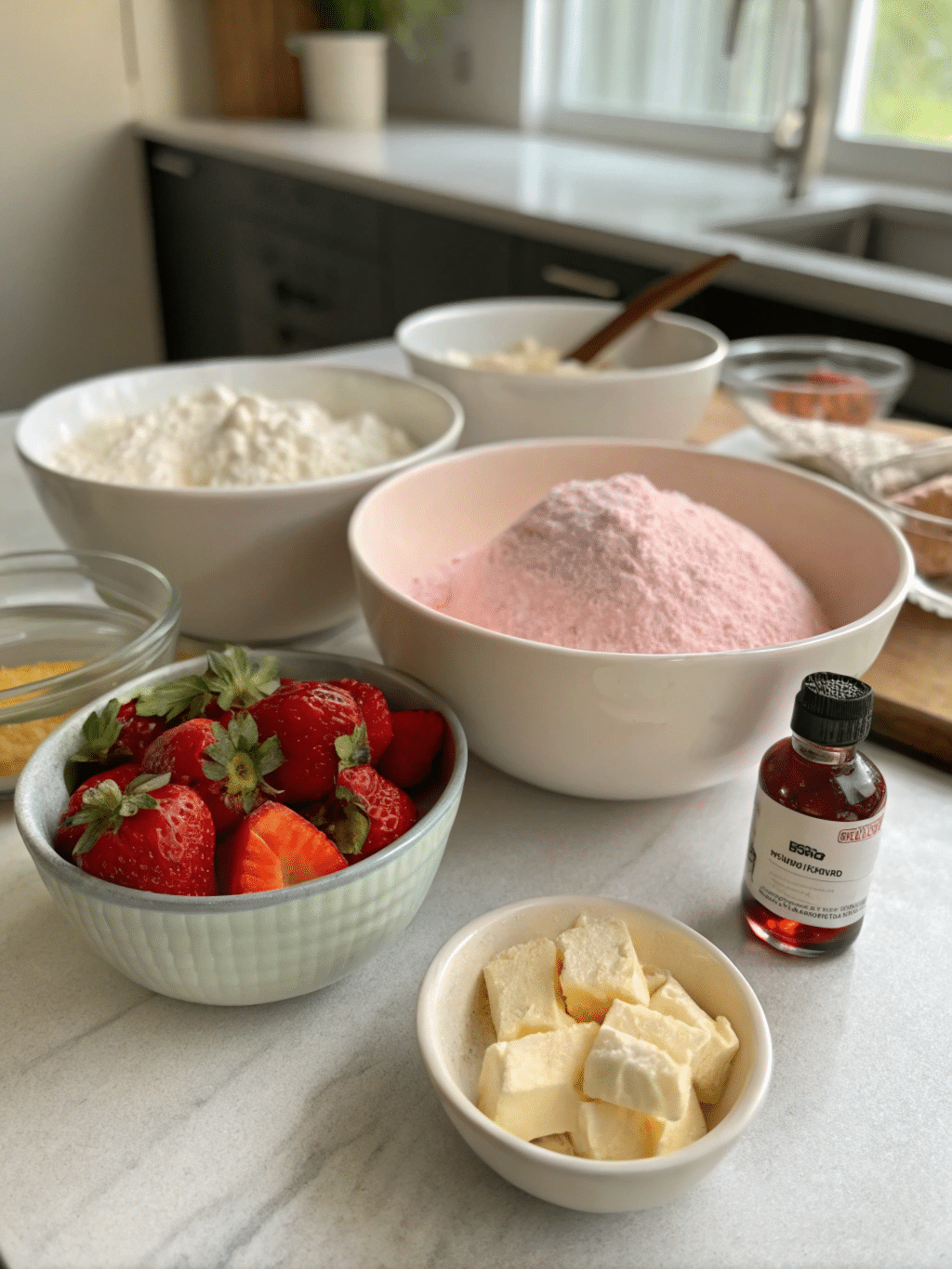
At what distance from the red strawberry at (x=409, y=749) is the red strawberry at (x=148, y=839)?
0.11 metres

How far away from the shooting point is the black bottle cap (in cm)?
49

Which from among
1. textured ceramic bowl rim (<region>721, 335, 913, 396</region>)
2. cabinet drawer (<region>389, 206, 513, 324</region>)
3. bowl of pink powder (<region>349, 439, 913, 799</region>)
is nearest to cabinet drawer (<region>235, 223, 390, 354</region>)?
cabinet drawer (<region>389, 206, 513, 324</region>)

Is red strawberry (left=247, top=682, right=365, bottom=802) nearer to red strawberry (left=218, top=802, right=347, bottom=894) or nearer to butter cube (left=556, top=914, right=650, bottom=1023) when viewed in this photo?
red strawberry (left=218, top=802, right=347, bottom=894)

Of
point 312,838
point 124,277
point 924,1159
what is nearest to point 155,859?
point 312,838

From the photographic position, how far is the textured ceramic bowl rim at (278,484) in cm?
72

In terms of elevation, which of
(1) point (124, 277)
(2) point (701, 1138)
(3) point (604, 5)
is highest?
(3) point (604, 5)

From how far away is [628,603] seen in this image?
2.05 ft

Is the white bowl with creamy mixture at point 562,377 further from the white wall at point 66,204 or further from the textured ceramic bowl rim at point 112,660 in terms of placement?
the white wall at point 66,204

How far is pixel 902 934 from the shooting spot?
57 centimetres

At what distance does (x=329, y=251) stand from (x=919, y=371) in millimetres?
1465

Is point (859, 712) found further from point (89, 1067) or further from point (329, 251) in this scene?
point (329, 251)

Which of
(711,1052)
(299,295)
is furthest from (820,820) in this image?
(299,295)

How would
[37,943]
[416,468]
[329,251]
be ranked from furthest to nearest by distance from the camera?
1. [329,251]
2. [416,468]
3. [37,943]

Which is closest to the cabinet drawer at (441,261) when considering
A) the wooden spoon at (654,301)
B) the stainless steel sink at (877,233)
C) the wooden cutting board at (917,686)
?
the stainless steel sink at (877,233)
